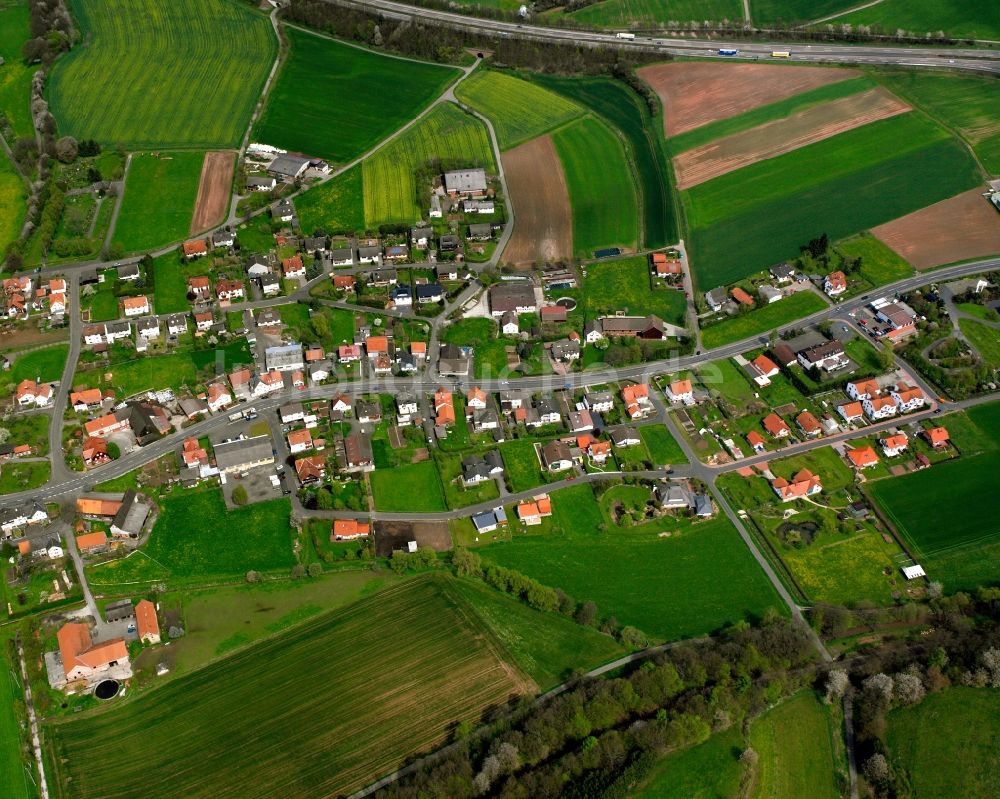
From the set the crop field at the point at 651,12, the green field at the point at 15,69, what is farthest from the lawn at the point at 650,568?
the crop field at the point at 651,12

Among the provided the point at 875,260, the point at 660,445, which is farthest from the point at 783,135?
the point at 660,445

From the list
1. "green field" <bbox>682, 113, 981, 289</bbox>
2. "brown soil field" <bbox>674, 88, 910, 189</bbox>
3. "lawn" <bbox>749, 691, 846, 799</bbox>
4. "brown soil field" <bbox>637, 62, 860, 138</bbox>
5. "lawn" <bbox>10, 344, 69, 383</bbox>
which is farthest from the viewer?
"brown soil field" <bbox>637, 62, 860, 138</bbox>

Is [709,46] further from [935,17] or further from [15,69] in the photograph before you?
[15,69]

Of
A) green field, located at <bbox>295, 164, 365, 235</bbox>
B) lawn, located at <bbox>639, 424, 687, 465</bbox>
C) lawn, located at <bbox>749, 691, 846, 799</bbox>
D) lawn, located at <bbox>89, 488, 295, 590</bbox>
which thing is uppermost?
green field, located at <bbox>295, 164, 365, 235</bbox>

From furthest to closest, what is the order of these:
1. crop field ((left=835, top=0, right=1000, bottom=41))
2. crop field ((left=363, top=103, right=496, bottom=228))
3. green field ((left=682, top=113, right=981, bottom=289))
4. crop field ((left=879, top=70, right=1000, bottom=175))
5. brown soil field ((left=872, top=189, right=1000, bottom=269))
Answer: crop field ((left=835, top=0, right=1000, bottom=41)) < crop field ((left=879, top=70, right=1000, bottom=175)) < crop field ((left=363, top=103, right=496, bottom=228)) < green field ((left=682, top=113, right=981, bottom=289)) < brown soil field ((left=872, top=189, right=1000, bottom=269))

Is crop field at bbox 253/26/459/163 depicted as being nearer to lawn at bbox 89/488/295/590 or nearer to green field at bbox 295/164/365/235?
green field at bbox 295/164/365/235

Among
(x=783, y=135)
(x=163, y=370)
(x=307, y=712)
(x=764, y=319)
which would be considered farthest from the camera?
(x=783, y=135)

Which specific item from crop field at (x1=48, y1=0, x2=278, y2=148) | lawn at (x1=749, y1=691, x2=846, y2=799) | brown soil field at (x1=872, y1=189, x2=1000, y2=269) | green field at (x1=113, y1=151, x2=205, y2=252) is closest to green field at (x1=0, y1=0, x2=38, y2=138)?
crop field at (x1=48, y1=0, x2=278, y2=148)

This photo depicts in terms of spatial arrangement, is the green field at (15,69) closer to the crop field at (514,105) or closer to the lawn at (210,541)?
the crop field at (514,105)

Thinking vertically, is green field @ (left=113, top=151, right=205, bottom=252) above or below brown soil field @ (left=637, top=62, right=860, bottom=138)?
below
